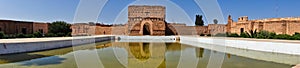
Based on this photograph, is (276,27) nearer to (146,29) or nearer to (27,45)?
(146,29)

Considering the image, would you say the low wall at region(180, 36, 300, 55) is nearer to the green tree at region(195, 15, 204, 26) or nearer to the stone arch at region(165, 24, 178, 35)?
the stone arch at region(165, 24, 178, 35)

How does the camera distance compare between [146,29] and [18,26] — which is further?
[146,29]

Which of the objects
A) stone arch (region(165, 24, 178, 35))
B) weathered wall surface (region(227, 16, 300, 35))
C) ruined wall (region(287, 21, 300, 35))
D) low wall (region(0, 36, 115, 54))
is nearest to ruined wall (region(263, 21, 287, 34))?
weathered wall surface (region(227, 16, 300, 35))

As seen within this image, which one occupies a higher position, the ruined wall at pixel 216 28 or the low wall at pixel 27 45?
the ruined wall at pixel 216 28

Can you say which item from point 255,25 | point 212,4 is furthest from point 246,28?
point 212,4

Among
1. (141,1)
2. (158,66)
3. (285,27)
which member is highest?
(141,1)

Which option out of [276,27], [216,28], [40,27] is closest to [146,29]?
[216,28]

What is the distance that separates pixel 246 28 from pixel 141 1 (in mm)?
8934

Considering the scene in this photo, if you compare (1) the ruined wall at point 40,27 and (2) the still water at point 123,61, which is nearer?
(2) the still water at point 123,61

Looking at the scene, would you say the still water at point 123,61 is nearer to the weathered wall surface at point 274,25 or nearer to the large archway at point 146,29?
the weathered wall surface at point 274,25

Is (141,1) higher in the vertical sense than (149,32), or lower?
higher

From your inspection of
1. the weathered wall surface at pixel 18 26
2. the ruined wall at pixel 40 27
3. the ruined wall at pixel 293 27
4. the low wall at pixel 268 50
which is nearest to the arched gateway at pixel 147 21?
the ruined wall at pixel 40 27

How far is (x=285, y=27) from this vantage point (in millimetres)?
15484

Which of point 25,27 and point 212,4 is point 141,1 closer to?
point 25,27
